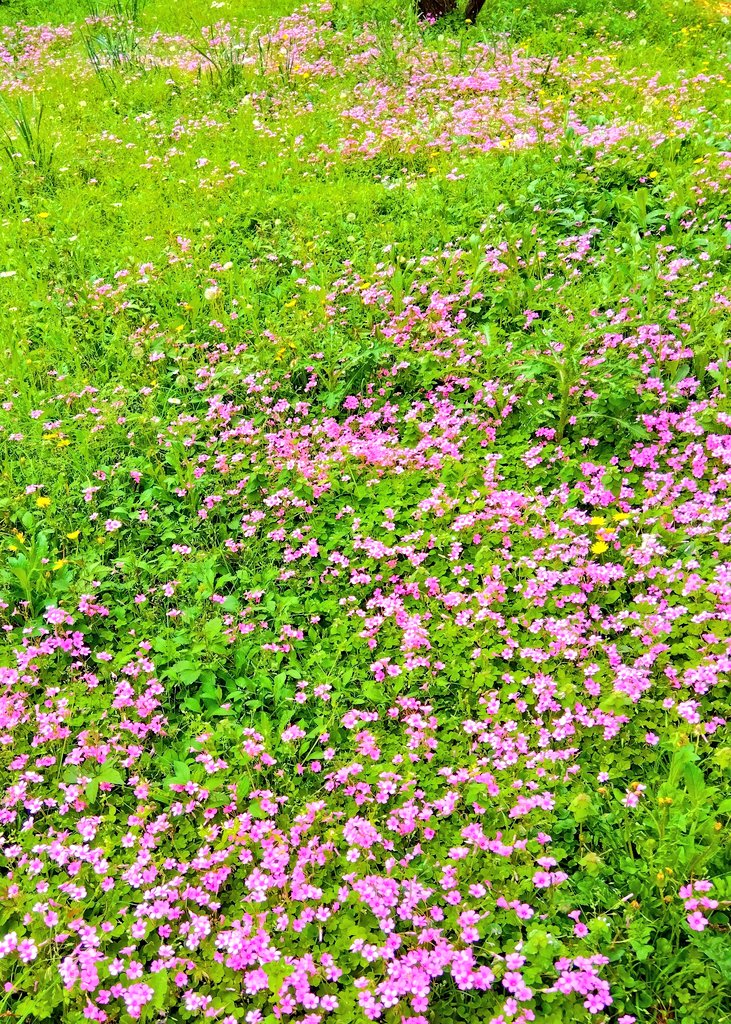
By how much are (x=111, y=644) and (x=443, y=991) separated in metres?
2.74

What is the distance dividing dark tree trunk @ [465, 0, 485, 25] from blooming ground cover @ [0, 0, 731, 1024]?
4835 mm

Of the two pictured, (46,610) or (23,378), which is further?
(23,378)

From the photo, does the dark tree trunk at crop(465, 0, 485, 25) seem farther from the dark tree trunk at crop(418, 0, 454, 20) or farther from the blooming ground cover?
the blooming ground cover

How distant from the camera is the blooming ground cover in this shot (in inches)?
117

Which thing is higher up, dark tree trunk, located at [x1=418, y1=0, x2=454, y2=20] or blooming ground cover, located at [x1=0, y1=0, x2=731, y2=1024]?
dark tree trunk, located at [x1=418, y1=0, x2=454, y2=20]

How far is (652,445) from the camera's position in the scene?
470 centimetres

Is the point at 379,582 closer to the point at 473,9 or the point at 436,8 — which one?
the point at 473,9

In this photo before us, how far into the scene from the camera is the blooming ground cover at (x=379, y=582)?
2973mm

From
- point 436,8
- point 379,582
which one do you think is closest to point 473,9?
point 436,8

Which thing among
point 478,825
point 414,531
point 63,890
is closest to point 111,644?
point 63,890

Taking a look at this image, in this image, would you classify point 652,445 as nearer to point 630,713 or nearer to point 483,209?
point 630,713

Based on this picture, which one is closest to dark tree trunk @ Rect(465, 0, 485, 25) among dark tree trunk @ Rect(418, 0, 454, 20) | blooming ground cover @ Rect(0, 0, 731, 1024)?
dark tree trunk @ Rect(418, 0, 454, 20)

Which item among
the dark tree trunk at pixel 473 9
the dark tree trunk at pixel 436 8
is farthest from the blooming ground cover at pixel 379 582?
the dark tree trunk at pixel 436 8

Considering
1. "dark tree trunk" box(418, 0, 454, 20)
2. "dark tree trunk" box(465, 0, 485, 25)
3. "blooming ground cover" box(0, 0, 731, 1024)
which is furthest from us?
"dark tree trunk" box(418, 0, 454, 20)
